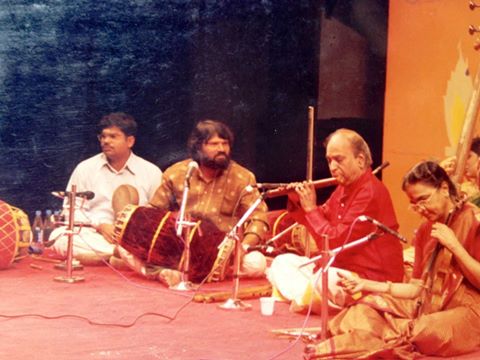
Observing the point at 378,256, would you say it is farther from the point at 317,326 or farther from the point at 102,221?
the point at 102,221

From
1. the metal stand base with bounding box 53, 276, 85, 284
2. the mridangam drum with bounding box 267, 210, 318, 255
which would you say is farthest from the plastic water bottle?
the mridangam drum with bounding box 267, 210, 318, 255

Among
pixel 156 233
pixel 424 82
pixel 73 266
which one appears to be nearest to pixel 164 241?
pixel 156 233

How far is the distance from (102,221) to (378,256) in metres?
3.49

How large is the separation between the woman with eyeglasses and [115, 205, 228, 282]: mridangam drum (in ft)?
6.92

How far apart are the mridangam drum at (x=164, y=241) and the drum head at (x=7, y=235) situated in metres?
0.93

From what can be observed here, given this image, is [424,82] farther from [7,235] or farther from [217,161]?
[7,235]

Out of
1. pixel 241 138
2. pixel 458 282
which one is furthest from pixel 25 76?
pixel 458 282

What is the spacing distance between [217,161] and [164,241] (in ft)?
2.77

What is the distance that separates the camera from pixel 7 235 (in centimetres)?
762

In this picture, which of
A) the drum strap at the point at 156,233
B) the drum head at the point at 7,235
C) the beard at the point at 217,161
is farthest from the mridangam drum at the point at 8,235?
the beard at the point at 217,161

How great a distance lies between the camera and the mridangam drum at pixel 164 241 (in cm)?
720

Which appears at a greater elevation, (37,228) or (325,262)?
(325,262)

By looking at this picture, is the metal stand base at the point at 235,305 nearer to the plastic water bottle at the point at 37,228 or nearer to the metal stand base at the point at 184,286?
the metal stand base at the point at 184,286

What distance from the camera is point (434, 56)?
28.3ft
